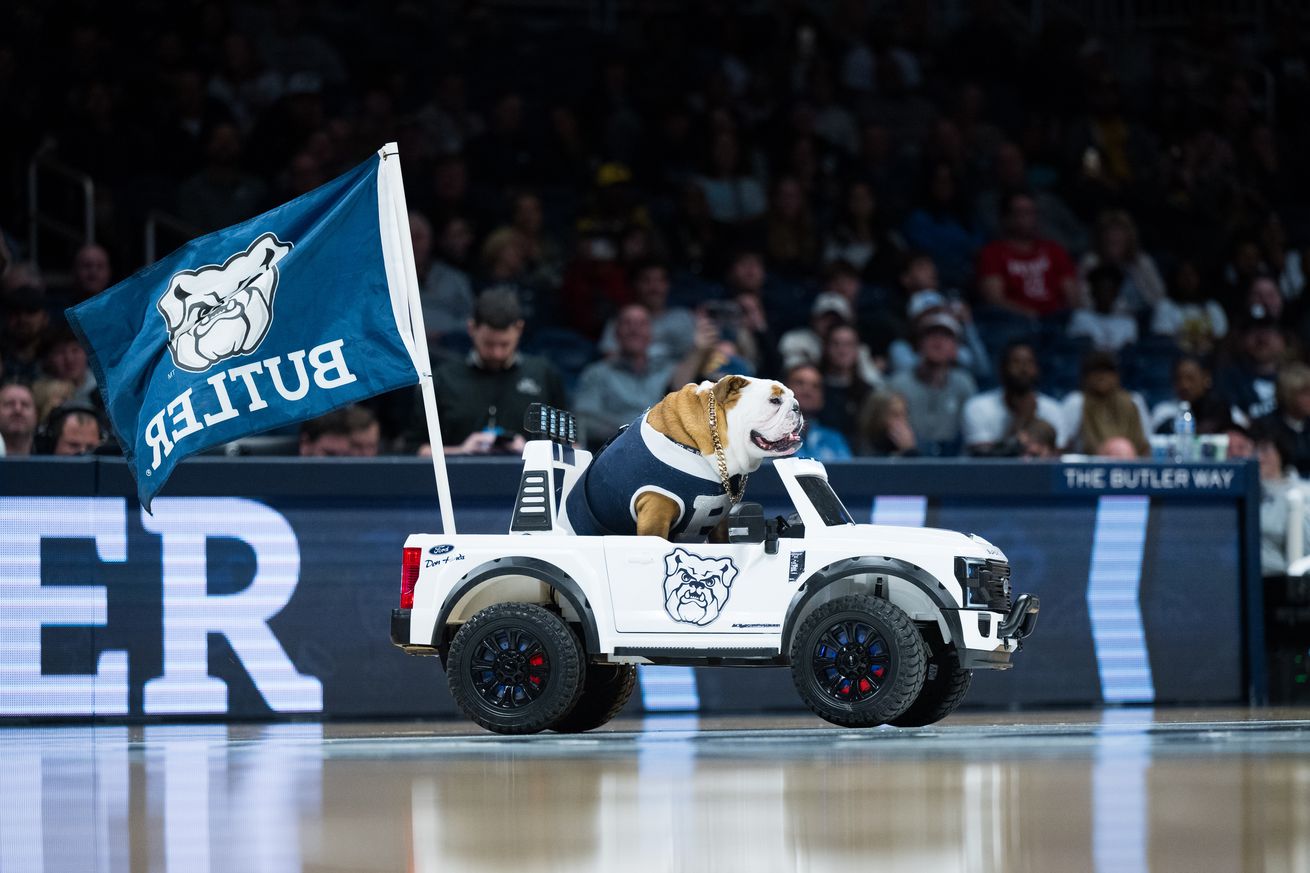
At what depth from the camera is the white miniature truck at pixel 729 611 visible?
7441 mm

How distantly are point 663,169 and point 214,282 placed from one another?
954 cm

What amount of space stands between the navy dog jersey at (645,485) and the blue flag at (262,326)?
0.84 meters

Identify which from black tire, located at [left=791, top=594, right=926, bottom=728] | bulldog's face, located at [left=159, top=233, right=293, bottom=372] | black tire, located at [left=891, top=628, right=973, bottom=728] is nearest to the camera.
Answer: black tire, located at [left=791, top=594, right=926, bottom=728]

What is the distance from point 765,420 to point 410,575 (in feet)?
4.98

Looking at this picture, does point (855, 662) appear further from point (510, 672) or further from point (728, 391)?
point (510, 672)

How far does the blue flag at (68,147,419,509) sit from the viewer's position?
26.2 ft

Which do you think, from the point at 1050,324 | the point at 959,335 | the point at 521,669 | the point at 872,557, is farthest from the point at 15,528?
the point at 1050,324

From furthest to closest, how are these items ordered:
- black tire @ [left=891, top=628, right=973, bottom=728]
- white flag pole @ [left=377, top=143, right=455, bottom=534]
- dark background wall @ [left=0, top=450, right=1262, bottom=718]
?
dark background wall @ [left=0, top=450, right=1262, bottom=718] < white flag pole @ [left=377, top=143, right=455, bottom=534] < black tire @ [left=891, top=628, right=973, bottom=728]

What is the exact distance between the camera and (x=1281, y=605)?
36.1 feet

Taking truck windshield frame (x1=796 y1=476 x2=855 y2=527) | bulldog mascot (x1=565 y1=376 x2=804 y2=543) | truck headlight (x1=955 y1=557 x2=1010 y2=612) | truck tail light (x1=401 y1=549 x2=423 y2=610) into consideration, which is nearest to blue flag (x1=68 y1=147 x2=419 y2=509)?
truck tail light (x1=401 y1=549 x2=423 y2=610)

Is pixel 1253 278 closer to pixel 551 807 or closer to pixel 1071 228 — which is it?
pixel 1071 228

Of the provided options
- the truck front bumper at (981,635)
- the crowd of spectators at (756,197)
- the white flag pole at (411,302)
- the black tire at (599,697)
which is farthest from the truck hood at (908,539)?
the crowd of spectators at (756,197)

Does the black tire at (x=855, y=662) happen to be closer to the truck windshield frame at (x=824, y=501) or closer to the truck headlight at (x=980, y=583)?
the truck headlight at (x=980, y=583)

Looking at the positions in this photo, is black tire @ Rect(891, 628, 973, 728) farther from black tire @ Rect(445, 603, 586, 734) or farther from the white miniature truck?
black tire @ Rect(445, 603, 586, 734)
